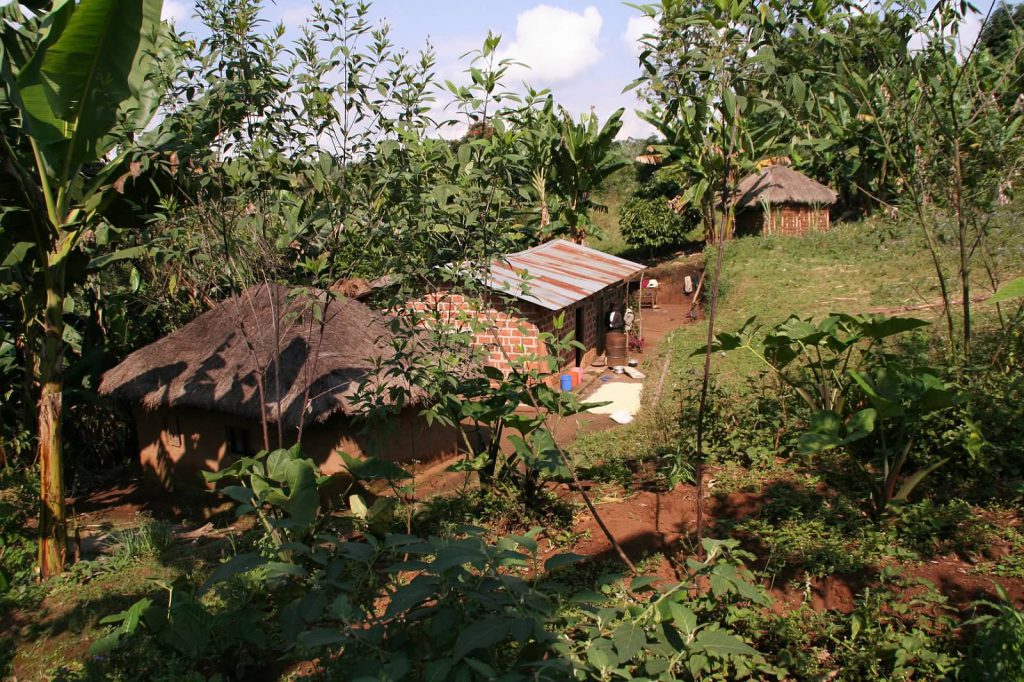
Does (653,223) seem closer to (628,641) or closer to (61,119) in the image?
(61,119)

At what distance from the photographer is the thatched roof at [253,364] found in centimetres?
865

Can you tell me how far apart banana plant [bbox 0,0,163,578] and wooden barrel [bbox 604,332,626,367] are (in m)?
10.8

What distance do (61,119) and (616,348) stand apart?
11.8m

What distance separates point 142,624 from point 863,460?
4.88 m

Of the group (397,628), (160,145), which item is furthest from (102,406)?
(397,628)

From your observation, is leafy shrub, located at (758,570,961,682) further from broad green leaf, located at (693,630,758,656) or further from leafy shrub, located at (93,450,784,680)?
broad green leaf, located at (693,630,758,656)

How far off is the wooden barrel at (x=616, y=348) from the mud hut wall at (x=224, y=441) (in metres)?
5.62

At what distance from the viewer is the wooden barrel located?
1536 centimetres

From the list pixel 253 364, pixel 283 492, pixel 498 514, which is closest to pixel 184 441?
pixel 253 364

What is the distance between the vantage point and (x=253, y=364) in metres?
9.21

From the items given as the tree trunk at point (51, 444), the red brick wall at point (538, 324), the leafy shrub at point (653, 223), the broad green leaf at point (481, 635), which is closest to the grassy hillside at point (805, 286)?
the red brick wall at point (538, 324)

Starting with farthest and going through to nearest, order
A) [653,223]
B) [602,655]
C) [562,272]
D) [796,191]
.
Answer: [653,223] < [796,191] < [562,272] < [602,655]

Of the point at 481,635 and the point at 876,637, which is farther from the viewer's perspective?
the point at 876,637

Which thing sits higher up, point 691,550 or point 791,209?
point 791,209
